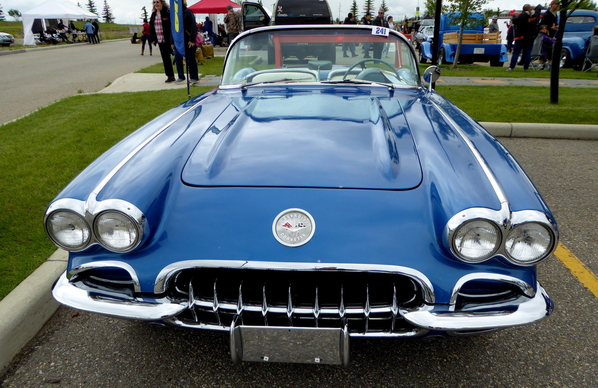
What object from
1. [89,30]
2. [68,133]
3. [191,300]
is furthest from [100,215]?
[89,30]

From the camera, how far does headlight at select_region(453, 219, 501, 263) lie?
61.4 inches

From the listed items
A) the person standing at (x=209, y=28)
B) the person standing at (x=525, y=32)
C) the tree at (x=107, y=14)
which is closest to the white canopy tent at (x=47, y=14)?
the person standing at (x=209, y=28)

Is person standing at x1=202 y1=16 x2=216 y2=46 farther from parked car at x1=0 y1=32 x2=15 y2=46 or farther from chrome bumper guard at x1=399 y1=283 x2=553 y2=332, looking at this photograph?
chrome bumper guard at x1=399 y1=283 x2=553 y2=332

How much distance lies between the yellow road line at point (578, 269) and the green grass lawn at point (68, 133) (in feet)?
10.3

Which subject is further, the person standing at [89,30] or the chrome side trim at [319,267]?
the person standing at [89,30]

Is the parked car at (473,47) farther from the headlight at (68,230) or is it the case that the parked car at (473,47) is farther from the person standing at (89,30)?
the person standing at (89,30)

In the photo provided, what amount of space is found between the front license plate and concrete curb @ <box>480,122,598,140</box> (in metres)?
4.87

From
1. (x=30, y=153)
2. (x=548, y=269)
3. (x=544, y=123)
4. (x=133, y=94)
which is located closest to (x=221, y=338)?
(x=548, y=269)

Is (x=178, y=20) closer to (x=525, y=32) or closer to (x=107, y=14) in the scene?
(x=525, y=32)

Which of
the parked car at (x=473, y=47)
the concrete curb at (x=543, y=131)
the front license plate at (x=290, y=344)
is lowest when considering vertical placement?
the concrete curb at (x=543, y=131)

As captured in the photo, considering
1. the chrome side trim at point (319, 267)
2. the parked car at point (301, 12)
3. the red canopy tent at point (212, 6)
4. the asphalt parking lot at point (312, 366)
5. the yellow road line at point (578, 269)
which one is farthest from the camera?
the red canopy tent at point (212, 6)

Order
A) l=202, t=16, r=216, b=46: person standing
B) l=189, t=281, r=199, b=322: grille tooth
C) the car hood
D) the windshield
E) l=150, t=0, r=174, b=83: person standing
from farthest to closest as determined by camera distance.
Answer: l=202, t=16, r=216, b=46: person standing < l=150, t=0, r=174, b=83: person standing < the windshield < the car hood < l=189, t=281, r=199, b=322: grille tooth

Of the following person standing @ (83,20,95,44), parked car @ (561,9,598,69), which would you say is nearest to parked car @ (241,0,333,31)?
parked car @ (561,9,598,69)

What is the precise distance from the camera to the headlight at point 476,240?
1560 millimetres
